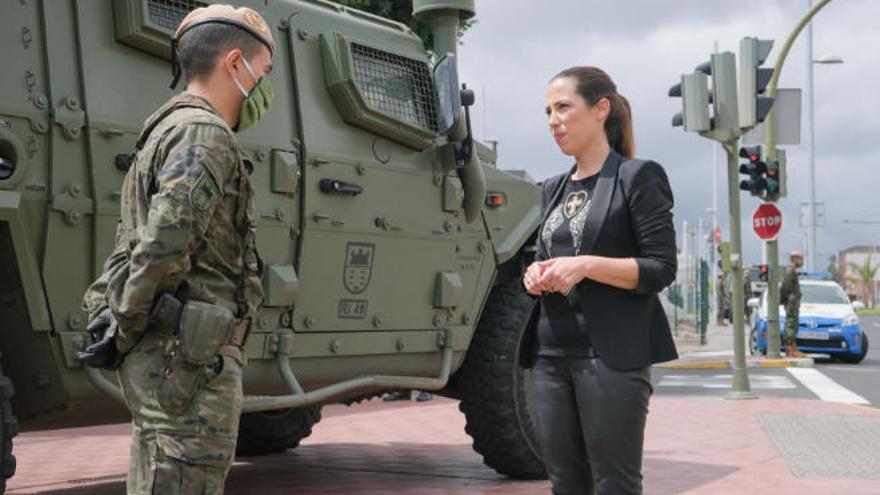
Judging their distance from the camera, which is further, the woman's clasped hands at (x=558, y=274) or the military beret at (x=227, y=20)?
the woman's clasped hands at (x=558, y=274)

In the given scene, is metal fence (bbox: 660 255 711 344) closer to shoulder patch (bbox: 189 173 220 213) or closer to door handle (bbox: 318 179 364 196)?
door handle (bbox: 318 179 364 196)

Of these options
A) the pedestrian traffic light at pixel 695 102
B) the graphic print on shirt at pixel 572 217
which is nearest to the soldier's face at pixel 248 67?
the graphic print on shirt at pixel 572 217

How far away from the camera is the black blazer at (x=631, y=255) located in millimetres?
3566

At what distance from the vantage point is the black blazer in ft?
11.7

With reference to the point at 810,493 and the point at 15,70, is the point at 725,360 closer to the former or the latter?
the point at 810,493

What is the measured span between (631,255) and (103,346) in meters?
1.45

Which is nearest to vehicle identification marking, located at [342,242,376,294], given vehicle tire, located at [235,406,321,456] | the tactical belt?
vehicle tire, located at [235,406,321,456]

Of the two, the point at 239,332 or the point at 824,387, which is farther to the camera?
the point at 824,387

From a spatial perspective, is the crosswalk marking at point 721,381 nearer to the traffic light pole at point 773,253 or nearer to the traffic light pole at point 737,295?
the traffic light pole at point 773,253

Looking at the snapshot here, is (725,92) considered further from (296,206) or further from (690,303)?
(690,303)

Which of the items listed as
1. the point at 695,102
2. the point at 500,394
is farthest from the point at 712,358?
the point at 500,394

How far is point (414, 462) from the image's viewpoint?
8273mm

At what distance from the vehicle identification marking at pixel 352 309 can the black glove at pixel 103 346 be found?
2961 mm

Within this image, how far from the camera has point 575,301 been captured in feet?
12.0
